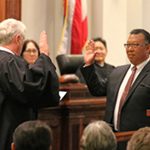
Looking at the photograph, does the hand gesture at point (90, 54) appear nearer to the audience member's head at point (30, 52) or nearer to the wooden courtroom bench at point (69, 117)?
the wooden courtroom bench at point (69, 117)

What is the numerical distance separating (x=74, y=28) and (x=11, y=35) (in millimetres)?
3144

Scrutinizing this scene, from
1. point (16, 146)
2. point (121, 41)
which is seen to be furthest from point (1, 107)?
point (121, 41)

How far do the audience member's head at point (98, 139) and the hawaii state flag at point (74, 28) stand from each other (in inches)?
159

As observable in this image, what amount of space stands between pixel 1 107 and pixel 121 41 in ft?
13.4

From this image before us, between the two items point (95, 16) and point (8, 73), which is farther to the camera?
point (95, 16)

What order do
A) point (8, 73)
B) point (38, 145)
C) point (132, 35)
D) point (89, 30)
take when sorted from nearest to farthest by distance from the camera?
point (38, 145)
point (8, 73)
point (132, 35)
point (89, 30)

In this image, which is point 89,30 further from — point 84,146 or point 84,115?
point 84,146

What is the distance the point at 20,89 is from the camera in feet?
10.1

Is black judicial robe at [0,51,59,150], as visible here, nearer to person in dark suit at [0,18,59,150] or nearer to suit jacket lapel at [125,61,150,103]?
person in dark suit at [0,18,59,150]

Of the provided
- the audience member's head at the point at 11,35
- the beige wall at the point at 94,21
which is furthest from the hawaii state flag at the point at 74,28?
A: the audience member's head at the point at 11,35

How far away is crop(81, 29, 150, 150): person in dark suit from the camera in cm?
333

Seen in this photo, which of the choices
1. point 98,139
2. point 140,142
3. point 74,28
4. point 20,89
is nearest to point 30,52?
point 74,28

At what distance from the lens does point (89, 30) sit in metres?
7.03

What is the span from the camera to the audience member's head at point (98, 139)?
7.25 feet
